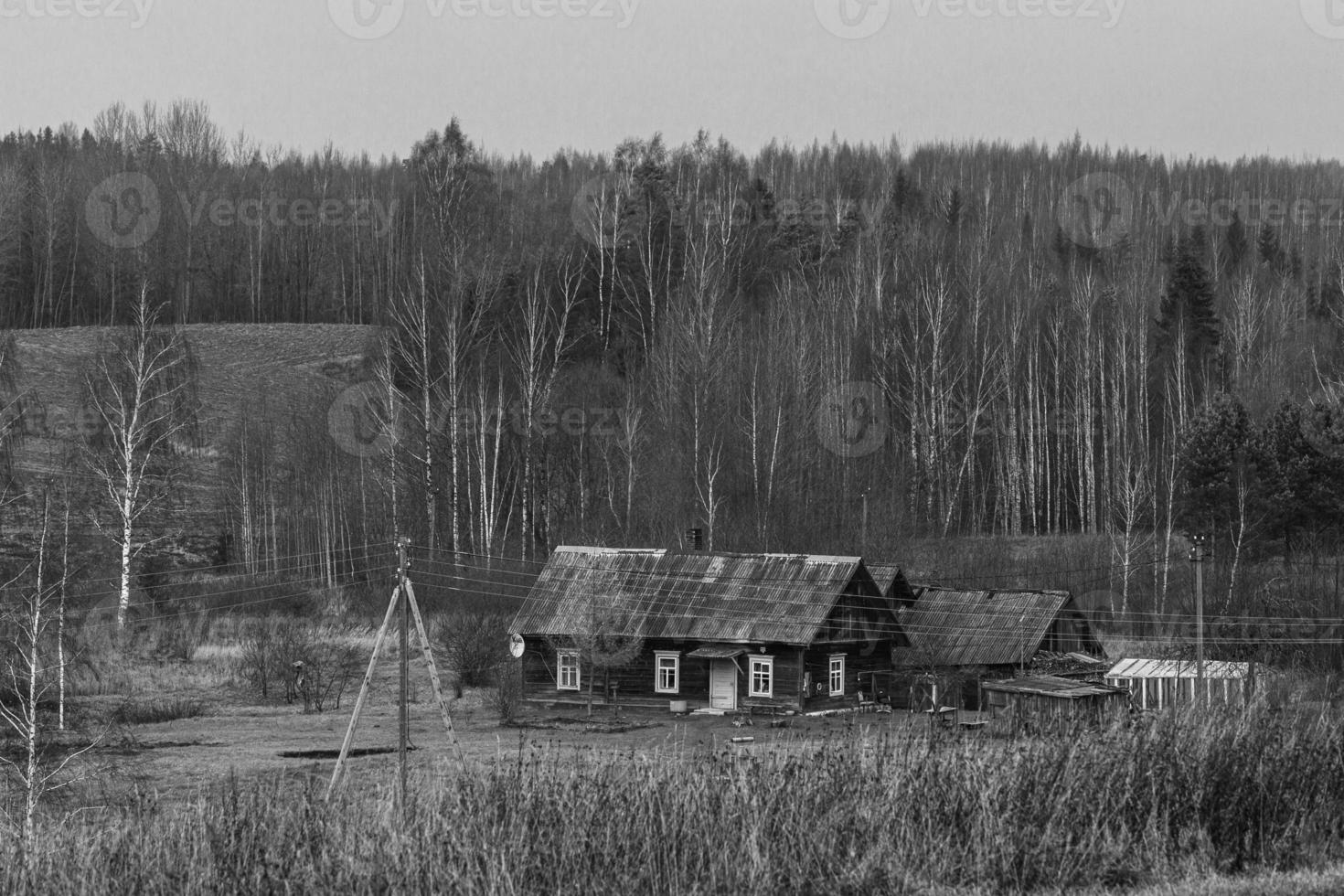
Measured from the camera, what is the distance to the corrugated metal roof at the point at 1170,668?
101ft

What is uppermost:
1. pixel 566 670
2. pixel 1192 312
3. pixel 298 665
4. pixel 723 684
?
pixel 1192 312

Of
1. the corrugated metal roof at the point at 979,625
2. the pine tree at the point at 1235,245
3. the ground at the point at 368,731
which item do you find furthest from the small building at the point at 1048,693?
the pine tree at the point at 1235,245

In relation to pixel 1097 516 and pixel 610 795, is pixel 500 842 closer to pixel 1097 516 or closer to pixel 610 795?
pixel 610 795

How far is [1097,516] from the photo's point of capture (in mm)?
59500

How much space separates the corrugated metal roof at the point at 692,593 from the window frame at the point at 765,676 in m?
0.59

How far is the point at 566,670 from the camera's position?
36781mm

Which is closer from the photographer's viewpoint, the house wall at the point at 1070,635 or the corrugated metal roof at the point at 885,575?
the house wall at the point at 1070,635

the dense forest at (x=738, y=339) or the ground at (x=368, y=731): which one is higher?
the dense forest at (x=738, y=339)

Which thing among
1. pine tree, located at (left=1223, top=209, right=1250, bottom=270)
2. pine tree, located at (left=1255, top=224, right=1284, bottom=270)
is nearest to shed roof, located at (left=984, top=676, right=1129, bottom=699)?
pine tree, located at (left=1223, top=209, right=1250, bottom=270)

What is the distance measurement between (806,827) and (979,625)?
25.3m

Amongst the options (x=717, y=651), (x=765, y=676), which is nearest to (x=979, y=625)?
(x=765, y=676)

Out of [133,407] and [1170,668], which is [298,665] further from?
[1170,668]

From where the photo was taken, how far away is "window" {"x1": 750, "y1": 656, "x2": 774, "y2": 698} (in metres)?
34.7

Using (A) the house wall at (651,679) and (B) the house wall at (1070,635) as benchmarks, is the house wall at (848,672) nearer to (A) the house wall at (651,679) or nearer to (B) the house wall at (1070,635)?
(A) the house wall at (651,679)
